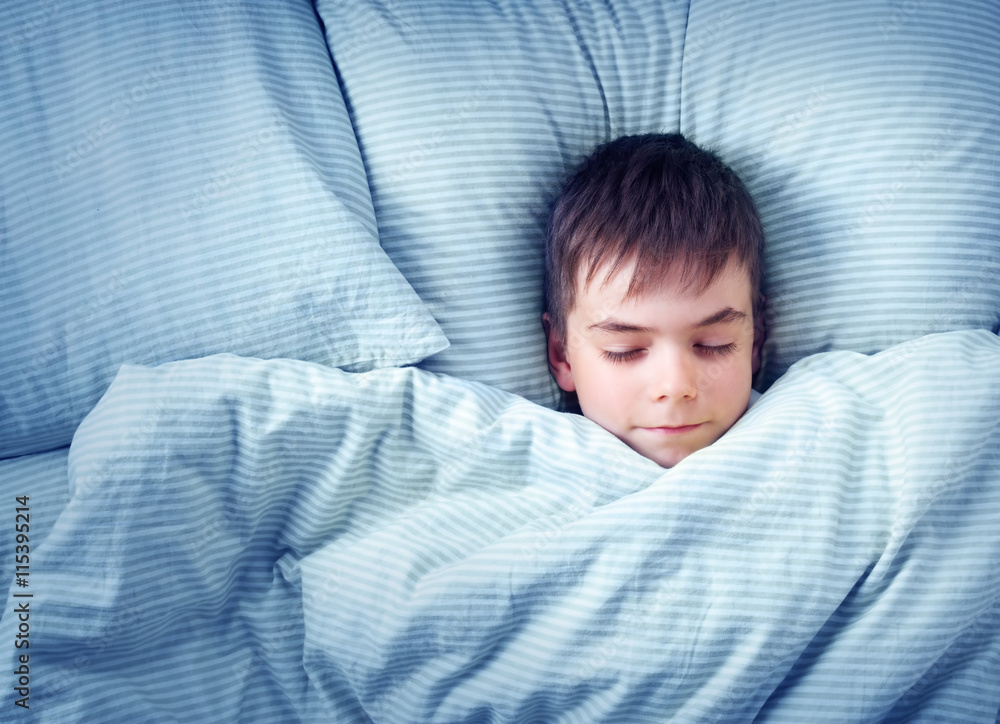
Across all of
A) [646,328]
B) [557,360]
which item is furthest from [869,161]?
[557,360]

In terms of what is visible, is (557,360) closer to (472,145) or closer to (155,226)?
(472,145)

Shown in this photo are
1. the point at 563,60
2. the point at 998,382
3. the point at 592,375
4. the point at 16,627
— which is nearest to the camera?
the point at 16,627

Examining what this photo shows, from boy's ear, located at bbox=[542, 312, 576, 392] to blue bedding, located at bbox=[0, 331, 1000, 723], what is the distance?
0.67 ft

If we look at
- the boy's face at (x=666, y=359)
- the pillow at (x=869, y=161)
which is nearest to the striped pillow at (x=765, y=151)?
the pillow at (x=869, y=161)

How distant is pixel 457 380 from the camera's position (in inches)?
37.5

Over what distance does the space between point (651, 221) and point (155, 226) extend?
636 mm

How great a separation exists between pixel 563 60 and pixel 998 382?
0.73 metres

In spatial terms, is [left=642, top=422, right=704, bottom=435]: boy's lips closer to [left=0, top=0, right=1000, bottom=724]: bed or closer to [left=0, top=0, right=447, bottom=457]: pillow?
[left=0, top=0, right=1000, bottom=724]: bed

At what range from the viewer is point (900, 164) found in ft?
3.24

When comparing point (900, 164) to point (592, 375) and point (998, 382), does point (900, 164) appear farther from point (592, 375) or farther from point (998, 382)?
point (592, 375)

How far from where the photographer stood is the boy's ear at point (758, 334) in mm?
1051

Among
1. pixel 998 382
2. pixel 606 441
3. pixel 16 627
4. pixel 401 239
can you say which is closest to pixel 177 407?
pixel 16 627

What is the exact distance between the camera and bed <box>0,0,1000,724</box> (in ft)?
2.56

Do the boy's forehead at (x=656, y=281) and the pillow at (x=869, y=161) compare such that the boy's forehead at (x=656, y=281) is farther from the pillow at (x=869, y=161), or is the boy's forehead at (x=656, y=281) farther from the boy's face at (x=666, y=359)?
the pillow at (x=869, y=161)
